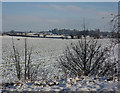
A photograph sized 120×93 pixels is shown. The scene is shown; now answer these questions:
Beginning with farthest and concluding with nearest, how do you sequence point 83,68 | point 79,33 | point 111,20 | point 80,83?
point 79,33 < point 83,68 < point 80,83 < point 111,20

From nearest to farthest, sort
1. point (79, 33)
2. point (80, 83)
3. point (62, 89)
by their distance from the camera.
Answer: point (62, 89) < point (80, 83) < point (79, 33)

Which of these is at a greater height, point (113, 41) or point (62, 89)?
point (113, 41)

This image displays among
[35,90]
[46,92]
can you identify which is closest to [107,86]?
[46,92]

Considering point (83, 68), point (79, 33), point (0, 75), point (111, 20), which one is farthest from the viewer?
point (0, 75)

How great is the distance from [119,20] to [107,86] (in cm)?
190

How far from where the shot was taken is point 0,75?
12500 millimetres

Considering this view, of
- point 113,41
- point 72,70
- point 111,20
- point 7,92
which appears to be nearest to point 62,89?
point 7,92

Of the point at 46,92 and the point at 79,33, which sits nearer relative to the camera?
the point at 46,92

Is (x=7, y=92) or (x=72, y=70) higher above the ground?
(x=7, y=92)

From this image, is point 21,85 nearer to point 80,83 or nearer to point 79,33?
point 80,83

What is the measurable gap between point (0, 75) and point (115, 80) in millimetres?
9334

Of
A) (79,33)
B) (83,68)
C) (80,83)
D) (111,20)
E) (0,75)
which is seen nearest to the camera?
(111,20)

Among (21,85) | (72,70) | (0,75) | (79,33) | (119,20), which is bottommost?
(0,75)

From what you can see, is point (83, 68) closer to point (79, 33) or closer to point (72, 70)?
point (72, 70)
